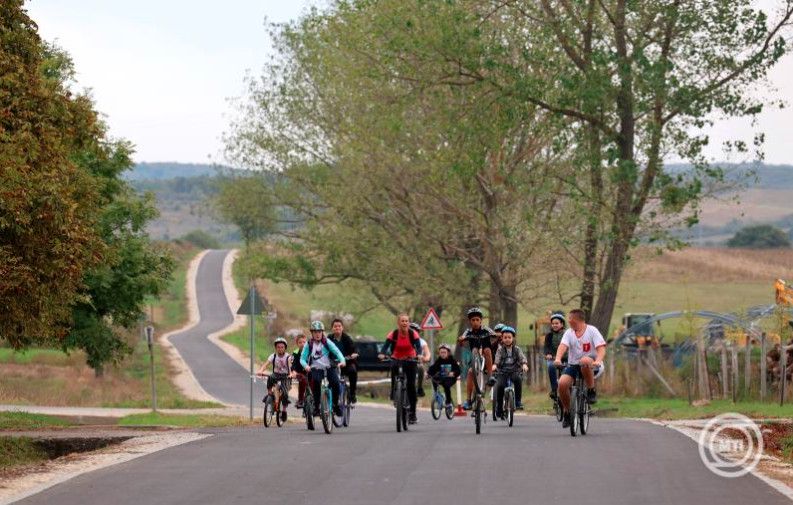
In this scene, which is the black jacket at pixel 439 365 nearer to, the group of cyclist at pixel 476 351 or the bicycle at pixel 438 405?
the bicycle at pixel 438 405

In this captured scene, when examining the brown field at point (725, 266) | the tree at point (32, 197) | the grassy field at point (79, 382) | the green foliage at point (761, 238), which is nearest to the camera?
the tree at point (32, 197)

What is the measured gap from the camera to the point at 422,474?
15797 mm

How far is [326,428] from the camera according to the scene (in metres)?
23.9

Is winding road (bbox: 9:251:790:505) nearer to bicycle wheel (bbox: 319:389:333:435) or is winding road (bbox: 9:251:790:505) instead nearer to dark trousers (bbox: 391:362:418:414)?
bicycle wheel (bbox: 319:389:333:435)

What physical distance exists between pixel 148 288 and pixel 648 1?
1429 cm

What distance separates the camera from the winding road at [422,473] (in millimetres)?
13836

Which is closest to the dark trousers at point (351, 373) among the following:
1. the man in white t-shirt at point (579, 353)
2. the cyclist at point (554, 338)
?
the cyclist at point (554, 338)

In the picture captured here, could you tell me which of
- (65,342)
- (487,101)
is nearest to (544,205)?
(487,101)

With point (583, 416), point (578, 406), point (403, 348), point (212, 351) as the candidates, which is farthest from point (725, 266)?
point (578, 406)

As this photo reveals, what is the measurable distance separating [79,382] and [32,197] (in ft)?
139

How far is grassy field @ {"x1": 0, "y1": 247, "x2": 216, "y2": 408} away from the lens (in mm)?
55156

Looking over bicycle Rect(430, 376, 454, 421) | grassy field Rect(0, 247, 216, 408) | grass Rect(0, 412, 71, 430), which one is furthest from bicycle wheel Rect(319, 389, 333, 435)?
grassy field Rect(0, 247, 216, 408)

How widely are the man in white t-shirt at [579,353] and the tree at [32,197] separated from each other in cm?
692
